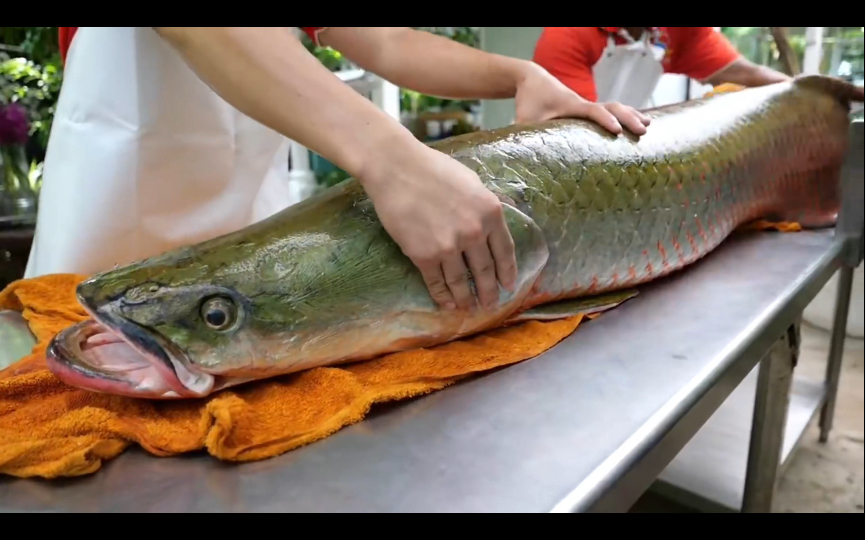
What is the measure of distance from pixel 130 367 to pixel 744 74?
190cm

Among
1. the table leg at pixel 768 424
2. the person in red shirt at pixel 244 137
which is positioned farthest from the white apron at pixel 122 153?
the table leg at pixel 768 424

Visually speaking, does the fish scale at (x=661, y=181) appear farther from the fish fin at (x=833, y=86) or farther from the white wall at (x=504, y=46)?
the white wall at (x=504, y=46)

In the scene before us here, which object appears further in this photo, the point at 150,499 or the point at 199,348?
the point at 199,348

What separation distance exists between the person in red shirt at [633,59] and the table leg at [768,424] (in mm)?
957

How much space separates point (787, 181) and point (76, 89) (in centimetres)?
131

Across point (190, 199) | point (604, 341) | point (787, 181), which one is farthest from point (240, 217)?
point (787, 181)

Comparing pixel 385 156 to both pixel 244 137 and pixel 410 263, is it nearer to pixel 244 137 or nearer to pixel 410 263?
pixel 410 263

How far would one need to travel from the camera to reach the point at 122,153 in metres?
0.92

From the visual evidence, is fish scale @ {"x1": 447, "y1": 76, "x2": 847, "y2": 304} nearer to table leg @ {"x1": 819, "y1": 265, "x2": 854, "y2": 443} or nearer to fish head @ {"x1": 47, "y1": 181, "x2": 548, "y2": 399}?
fish head @ {"x1": 47, "y1": 181, "x2": 548, "y2": 399}

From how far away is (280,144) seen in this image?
3.71 feet

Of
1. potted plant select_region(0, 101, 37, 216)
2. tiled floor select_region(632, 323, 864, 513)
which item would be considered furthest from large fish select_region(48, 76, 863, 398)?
potted plant select_region(0, 101, 37, 216)

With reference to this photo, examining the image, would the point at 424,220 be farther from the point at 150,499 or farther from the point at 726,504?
the point at 726,504

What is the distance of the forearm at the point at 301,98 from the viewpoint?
655mm

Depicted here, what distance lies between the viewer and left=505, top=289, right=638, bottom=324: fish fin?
84cm
